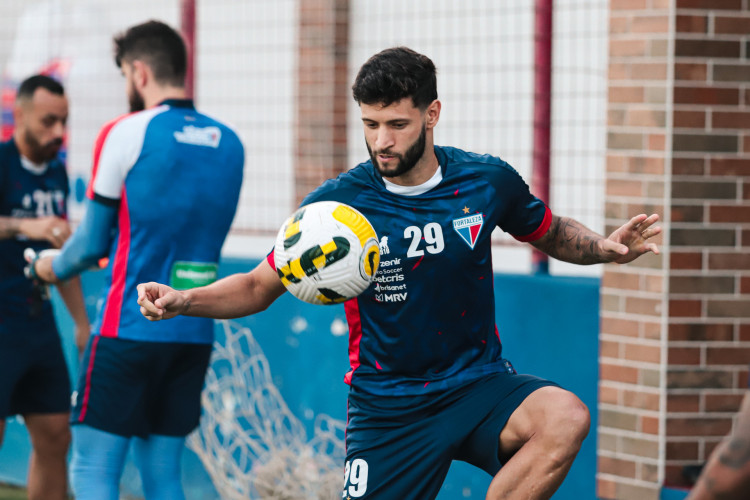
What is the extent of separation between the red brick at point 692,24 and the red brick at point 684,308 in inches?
49.3

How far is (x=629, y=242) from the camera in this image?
162 inches

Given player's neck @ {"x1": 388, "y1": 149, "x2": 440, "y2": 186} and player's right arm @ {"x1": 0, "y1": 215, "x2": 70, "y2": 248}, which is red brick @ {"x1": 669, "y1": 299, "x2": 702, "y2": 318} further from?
player's right arm @ {"x1": 0, "y1": 215, "x2": 70, "y2": 248}

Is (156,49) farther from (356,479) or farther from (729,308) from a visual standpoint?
(729,308)

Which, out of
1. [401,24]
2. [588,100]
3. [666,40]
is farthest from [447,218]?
[401,24]

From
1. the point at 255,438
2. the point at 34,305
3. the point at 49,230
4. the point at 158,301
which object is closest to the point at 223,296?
the point at 158,301

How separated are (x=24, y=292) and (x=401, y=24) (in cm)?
311

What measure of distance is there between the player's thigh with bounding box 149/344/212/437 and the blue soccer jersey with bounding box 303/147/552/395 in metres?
1.13

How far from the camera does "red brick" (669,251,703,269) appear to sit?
5.27 m

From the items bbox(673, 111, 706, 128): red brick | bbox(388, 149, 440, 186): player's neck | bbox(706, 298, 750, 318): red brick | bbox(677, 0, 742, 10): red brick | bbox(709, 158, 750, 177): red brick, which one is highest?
bbox(677, 0, 742, 10): red brick

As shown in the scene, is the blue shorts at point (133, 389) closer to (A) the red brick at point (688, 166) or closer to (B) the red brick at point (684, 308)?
(B) the red brick at point (684, 308)

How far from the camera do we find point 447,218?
4.01 meters

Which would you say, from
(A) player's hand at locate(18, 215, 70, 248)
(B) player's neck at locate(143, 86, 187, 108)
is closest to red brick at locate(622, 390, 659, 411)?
(B) player's neck at locate(143, 86, 187, 108)

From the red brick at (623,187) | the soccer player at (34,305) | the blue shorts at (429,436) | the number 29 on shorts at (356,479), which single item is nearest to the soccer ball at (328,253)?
the blue shorts at (429,436)

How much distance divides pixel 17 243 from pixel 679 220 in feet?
11.0
